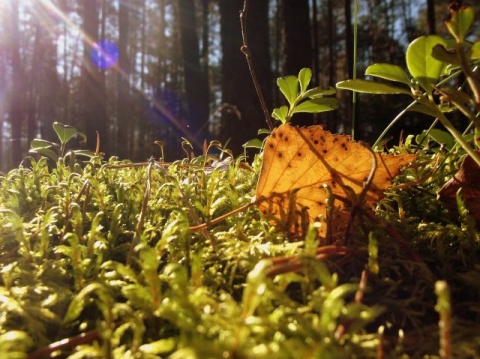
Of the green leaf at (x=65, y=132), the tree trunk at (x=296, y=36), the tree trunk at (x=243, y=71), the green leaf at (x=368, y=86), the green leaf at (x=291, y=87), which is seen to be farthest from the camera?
the tree trunk at (x=243, y=71)

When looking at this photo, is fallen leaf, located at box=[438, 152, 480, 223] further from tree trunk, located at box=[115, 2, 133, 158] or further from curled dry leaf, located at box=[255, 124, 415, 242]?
tree trunk, located at box=[115, 2, 133, 158]

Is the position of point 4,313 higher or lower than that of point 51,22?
lower

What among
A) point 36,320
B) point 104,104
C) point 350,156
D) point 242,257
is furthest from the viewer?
point 104,104

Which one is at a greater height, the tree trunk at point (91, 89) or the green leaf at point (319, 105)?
the tree trunk at point (91, 89)

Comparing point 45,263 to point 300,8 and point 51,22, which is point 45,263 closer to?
point 300,8

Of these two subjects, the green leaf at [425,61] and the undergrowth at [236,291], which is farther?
the green leaf at [425,61]

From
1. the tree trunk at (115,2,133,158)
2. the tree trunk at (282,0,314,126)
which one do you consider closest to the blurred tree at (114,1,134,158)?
the tree trunk at (115,2,133,158)

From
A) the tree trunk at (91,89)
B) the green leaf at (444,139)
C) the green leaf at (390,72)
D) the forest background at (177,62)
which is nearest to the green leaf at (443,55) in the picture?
the green leaf at (390,72)

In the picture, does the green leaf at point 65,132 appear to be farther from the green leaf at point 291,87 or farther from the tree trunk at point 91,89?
the tree trunk at point 91,89

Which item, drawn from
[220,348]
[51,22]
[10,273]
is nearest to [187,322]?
[220,348]
